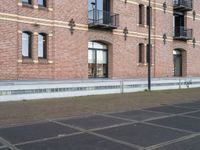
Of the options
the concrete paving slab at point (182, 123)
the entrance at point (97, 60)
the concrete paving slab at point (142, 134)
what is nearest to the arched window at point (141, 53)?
the entrance at point (97, 60)

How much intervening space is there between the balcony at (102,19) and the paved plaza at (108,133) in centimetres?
1217

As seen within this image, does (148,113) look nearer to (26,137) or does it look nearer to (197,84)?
(26,137)

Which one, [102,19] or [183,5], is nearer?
[102,19]

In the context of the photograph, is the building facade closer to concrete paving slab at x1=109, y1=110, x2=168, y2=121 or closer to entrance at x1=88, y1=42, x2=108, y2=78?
entrance at x1=88, y1=42, x2=108, y2=78

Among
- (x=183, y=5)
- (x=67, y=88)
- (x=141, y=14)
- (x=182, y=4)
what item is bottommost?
(x=67, y=88)

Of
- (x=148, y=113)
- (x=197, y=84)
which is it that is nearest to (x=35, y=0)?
(x=148, y=113)

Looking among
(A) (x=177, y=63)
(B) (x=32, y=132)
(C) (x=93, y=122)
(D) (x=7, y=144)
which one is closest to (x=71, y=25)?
(C) (x=93, y=122)

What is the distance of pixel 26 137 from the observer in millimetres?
8172

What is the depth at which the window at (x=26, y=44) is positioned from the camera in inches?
779

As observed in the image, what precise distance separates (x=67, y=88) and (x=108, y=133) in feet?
34.5

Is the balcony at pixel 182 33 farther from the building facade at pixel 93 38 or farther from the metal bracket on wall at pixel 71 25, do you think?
the metal bracket on wall at pixel 71 25

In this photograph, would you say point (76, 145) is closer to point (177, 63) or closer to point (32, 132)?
point (32, 132)

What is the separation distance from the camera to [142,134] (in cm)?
873

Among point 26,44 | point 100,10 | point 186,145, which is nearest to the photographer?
point 186,145
